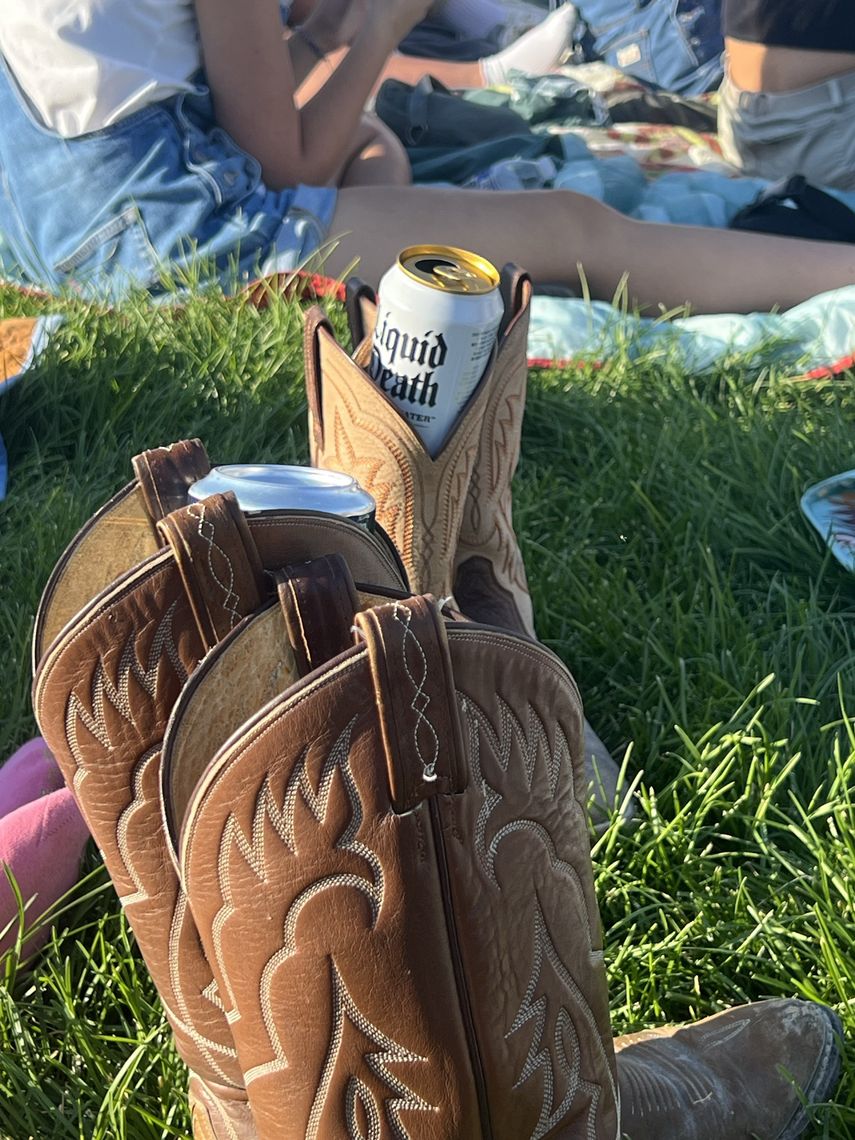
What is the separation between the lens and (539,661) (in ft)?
2.50

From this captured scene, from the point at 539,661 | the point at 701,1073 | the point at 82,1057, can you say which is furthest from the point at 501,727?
the point at 82,1057

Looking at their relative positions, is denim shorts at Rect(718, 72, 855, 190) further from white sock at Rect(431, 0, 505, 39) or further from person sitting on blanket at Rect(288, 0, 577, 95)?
white sock at Rect(431, 0, 505, 39)

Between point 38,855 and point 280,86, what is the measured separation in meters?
2.09

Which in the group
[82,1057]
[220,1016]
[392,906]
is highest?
[392,906]

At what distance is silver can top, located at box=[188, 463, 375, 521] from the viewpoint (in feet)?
2.90

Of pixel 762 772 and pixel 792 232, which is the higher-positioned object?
pixel 762 772

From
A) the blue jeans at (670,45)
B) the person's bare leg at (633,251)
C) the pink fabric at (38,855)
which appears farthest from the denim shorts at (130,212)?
the blue jeans at (670,45)

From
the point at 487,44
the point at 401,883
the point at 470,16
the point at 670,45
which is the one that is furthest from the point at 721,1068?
the point at 470,16

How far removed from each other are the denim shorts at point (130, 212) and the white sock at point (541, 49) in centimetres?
339

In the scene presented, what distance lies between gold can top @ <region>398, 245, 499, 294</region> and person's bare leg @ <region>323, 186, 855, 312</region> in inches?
60.1

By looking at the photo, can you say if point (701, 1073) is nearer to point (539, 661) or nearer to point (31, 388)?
point (539, 661)

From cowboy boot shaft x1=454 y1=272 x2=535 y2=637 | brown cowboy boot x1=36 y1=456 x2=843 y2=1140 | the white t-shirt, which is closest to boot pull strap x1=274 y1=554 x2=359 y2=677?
brown cowboy boot x1=36 y1=456 x2=843 y2=1140

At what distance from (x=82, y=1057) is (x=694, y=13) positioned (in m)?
6.02

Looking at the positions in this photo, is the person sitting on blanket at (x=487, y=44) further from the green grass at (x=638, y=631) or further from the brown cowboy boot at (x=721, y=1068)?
the brown cowboy boot at (x=721, y=1068)
